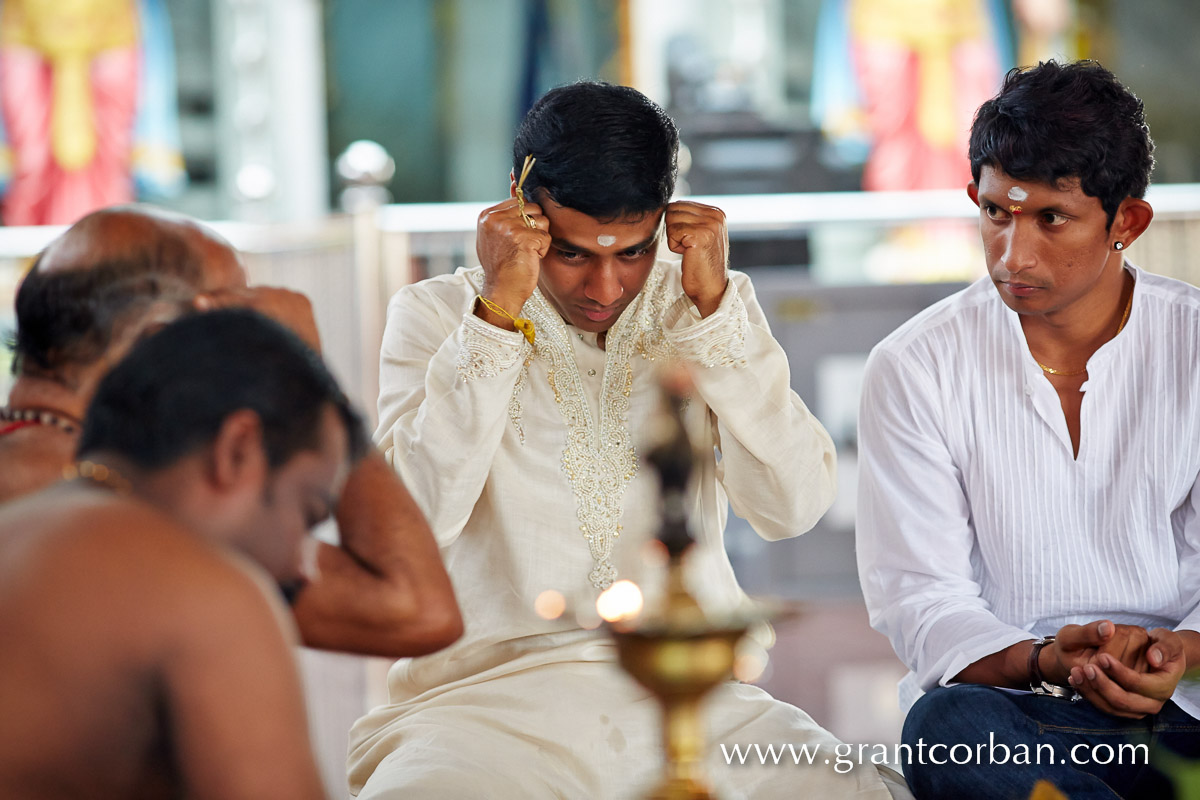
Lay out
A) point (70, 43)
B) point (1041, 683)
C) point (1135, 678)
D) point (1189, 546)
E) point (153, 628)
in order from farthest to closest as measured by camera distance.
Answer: point (70, 43) < point (1189, 546) < point (1041, 683) < point (1135, 678) < point (153, 628)

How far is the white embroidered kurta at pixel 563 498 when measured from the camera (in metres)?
2.40

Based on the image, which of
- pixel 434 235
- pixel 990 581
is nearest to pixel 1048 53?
pixel 434 235

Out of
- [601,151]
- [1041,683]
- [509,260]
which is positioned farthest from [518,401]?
[1041,683]

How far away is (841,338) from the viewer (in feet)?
19.0

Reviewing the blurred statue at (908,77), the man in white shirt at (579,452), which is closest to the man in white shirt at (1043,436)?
the man in white shirt at (579,452)

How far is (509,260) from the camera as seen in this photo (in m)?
2.52

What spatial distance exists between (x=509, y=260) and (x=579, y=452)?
0.43 m

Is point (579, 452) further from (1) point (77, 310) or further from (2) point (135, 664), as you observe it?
(2) point (135, 664)

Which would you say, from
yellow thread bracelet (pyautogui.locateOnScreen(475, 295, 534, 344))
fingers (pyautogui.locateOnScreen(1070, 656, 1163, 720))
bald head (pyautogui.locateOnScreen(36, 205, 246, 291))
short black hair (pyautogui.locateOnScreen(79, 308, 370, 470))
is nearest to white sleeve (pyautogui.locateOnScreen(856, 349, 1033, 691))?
fingers (pyautogui.locateOnScreen(1070, 656, 1163, 720))

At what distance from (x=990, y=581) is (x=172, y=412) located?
6.28ft

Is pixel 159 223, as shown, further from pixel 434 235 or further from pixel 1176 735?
pixel 434 235

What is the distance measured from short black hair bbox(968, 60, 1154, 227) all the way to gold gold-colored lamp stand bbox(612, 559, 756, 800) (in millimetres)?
1662

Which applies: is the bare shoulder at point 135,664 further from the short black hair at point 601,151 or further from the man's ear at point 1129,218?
the man's ear at point 1129,218

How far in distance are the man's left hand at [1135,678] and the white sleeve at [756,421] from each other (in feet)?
2.02
